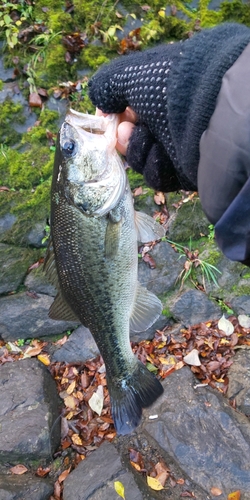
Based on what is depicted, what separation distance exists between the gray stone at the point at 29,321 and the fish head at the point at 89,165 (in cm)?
246

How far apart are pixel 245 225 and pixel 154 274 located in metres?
2.97

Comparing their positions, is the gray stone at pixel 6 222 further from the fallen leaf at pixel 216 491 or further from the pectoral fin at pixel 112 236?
the fallen leaf at pixel 216 491

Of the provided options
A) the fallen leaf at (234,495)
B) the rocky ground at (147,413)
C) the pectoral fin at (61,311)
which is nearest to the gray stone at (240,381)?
the rocky ground at (147,413)

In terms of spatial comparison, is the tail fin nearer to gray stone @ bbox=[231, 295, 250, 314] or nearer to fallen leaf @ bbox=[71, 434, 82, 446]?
→ fallen leaf @ bbox=[71, 434, 82, 446]

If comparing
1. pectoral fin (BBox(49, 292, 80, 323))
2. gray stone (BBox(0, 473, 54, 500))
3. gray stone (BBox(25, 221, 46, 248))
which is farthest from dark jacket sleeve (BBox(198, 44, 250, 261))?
gray stone (BBox(25, 221, 46, 248))

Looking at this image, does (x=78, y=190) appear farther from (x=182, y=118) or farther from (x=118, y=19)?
(x=118, y=19)

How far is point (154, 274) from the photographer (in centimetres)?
448

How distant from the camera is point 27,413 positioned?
4.00m

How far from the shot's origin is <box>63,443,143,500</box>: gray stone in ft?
11.1

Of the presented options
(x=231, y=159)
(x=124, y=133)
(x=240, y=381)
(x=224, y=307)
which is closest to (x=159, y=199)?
(x=224, y=307)

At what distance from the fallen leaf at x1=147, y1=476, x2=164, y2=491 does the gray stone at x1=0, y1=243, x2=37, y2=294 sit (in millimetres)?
2312

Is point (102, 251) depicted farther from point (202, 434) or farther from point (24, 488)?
point (24, 488)

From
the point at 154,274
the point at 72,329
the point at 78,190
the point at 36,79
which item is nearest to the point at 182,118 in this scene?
the point at 78,190

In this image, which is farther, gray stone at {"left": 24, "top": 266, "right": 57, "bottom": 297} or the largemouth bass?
gray stone at {"left": 24, "top": 266, "right": 57, "bottom": 297}
